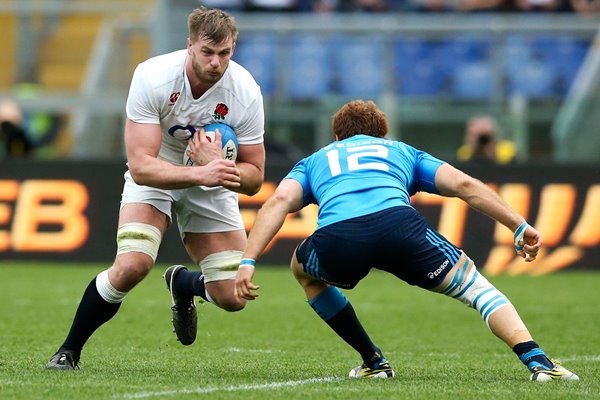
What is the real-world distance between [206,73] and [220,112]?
0.35 m

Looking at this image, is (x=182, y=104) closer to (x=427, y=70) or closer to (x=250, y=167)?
(x=250, y=167)

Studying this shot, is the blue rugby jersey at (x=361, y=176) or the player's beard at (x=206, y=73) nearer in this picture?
the blue rugby jersey at (x=361, y=176)

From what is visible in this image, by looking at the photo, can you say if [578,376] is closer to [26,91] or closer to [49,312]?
[49,312]

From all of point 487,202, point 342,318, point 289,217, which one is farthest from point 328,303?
point 289,217

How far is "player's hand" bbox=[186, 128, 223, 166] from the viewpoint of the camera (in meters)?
7.01

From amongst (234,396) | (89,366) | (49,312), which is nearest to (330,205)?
(234,396)

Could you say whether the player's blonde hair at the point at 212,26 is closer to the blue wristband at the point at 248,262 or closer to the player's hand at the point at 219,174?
the player's hand at the point at 219,174

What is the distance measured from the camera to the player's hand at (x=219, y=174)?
22.3 feet

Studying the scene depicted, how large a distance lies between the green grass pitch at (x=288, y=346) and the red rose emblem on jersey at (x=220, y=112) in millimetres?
1460

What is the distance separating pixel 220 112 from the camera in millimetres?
7266

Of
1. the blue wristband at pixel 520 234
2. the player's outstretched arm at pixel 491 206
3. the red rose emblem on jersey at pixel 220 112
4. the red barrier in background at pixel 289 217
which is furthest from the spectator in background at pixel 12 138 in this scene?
the blue wristband at pixel 520 234

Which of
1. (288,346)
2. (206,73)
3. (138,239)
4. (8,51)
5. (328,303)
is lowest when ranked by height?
(8,51)

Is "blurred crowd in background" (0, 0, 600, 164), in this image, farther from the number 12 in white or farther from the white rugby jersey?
the number 12 in white

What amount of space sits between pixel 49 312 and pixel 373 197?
5.19m
